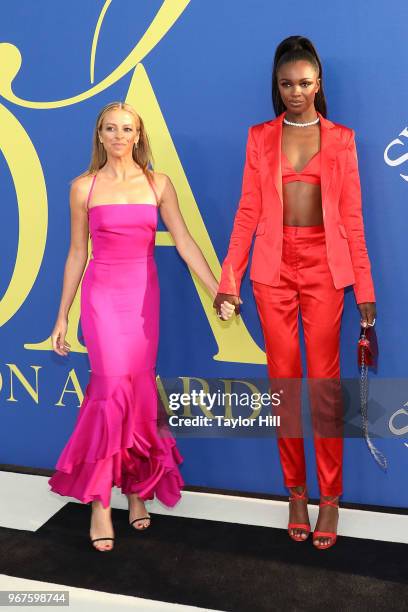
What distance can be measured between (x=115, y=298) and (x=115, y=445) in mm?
632

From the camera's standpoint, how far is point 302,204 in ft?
9.95

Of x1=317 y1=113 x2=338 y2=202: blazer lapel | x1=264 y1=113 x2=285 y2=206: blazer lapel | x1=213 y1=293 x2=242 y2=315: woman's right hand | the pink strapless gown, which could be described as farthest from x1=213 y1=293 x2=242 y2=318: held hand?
x1=317 y1=113 x2=338 y2=202: blazer lapel

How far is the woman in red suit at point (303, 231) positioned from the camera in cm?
300

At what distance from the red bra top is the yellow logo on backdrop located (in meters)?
0.71

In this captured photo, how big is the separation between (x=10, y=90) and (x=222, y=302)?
173 centimetres

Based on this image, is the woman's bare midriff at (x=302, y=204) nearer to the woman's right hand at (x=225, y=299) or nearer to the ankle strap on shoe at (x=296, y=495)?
the woman's right hand at (x=225, y=299)

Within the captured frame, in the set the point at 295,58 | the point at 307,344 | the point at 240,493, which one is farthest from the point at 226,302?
the point at 240,493

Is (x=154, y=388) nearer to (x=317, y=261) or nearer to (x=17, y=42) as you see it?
(x=317, y=261)

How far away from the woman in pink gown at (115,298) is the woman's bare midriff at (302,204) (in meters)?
0.46

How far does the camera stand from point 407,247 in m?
3.33

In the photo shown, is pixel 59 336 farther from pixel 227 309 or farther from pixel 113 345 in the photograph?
pixel 227 309

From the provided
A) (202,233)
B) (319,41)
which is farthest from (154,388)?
(319,41)

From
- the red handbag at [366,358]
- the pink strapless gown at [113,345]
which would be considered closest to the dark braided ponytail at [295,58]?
the pink strapless gown at [113,345]

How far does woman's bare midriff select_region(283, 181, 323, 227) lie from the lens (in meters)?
3.03
